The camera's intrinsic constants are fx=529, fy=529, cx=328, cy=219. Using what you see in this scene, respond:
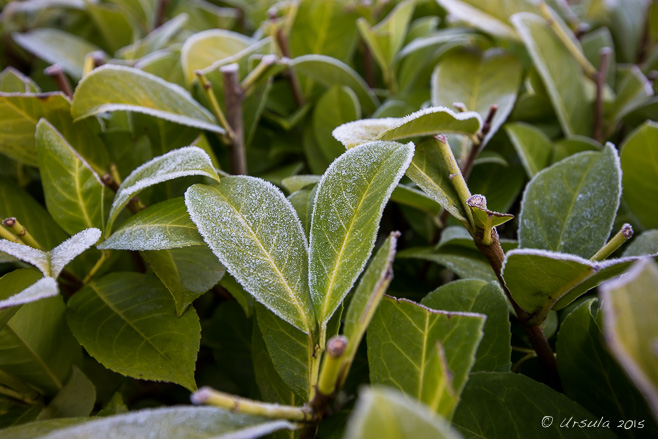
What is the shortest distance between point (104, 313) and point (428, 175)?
13.0 inches

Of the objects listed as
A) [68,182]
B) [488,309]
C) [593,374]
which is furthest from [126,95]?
[593,374]

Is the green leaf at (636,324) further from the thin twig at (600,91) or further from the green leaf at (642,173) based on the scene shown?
the thin twig at (600,91)

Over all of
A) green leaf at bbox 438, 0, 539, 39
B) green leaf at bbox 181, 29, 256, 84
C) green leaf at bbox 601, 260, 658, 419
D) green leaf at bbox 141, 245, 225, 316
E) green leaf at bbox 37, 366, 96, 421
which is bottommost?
green leaf at bbox 37, 366, 96, 421

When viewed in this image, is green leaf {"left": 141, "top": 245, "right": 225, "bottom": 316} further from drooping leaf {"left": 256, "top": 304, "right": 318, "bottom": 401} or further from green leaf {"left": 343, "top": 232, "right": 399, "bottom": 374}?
green leaf {"left": 343, "top": 232, "right": 399, "bottom": 374}

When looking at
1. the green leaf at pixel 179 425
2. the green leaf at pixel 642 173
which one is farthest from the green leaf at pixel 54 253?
the green leaf at pixel 642 173

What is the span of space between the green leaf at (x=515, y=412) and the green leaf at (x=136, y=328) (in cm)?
24

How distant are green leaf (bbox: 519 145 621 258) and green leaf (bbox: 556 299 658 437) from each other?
7 centimetres

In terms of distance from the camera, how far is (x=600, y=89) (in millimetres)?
741

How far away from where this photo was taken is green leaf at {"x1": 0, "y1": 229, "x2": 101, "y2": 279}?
41cm

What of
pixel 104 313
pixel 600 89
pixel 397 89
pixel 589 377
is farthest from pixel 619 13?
pixel 104 313

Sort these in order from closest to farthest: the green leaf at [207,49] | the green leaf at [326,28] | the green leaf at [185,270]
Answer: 1. the green leaf at [185,270]
2. the green leaf at [207,49]
3. the green leaf at [326,28]

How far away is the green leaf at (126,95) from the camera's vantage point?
0.56m

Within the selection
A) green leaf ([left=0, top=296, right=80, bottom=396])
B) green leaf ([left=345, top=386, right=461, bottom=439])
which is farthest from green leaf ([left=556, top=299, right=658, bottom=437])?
green leaf ([left=0, top=296, right=80, bottom=396])

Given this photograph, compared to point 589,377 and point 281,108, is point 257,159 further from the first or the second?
point 589,377
